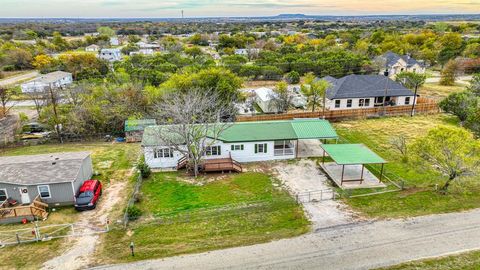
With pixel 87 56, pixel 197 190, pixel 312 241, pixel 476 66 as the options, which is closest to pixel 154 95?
pixel 197 190

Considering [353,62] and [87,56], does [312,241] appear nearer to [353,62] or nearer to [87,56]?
[353,62]

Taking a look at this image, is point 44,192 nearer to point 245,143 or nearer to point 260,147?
point 245,143

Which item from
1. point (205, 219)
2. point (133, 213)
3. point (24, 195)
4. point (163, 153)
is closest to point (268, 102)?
point (163, 153)

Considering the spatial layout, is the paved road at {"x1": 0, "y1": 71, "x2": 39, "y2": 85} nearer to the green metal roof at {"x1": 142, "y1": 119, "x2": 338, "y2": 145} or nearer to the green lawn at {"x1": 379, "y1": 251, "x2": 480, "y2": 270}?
the green metal roof at {"x1": 142, "y1": 119, "x2": 338, "y2": 145}

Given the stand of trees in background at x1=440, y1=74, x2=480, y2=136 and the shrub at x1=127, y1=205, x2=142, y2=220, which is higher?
the stand of trees in background at x1=440, y1=74, x2=480, y2=136

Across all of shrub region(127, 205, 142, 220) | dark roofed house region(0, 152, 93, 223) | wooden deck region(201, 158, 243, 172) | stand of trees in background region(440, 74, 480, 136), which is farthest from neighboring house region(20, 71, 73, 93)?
stand of trees in background region(440, 74, 480, 136)

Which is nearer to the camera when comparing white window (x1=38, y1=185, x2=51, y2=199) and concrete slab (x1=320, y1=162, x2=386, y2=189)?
white window (x1=38, y1=185, x2=51, y2=199)

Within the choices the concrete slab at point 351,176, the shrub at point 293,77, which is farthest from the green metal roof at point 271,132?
the shrub at point 293,77
